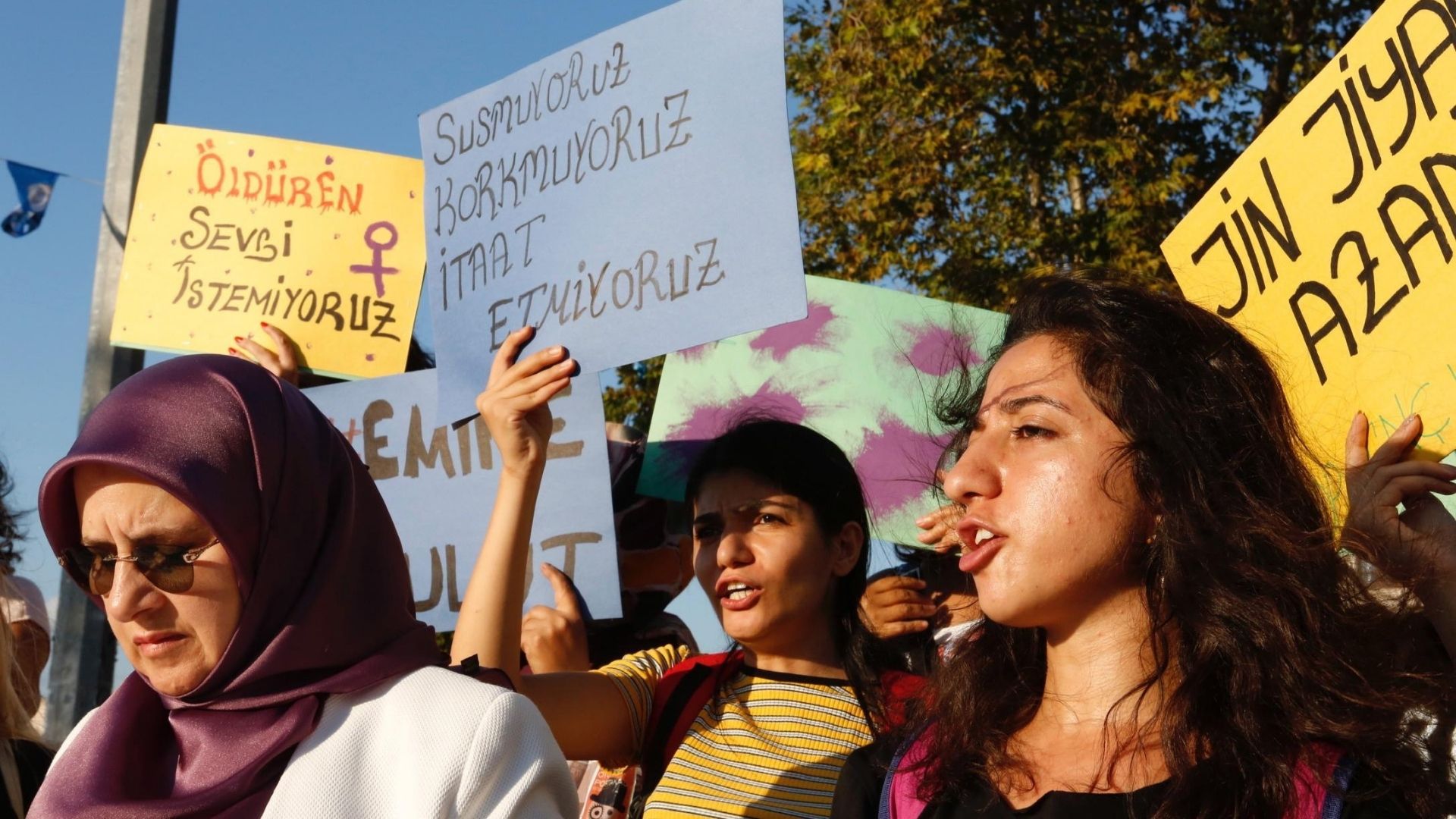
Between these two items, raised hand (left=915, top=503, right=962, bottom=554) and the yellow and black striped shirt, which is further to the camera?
raised hand (left=915, top=503, right=962, bottom=554)

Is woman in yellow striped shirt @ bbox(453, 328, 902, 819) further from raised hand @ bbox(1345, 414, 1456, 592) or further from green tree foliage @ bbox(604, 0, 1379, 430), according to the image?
green tree foliage @ bbox(604, 0, 1379, 430)

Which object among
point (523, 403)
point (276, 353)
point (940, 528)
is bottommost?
point (940, 528)

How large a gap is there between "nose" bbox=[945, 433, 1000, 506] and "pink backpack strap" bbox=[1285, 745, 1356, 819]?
21.7 inches

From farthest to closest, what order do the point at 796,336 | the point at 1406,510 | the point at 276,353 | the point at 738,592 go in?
the point at 276,353 → the point at 796,336 → the point at 738,592 → the point at 1406,510

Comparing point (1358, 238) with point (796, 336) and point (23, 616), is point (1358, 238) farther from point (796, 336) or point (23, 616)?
point (23, 616)

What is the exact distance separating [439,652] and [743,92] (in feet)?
4.45

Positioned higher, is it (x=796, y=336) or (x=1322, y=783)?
(x=796, y=336)

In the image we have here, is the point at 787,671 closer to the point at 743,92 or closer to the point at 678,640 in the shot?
the point at 678,640

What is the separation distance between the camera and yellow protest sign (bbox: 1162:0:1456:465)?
8.57 ft

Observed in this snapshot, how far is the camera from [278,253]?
4527 mm

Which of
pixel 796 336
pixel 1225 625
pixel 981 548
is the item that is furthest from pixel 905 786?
pixel 796 336

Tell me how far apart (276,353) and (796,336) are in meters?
1.42

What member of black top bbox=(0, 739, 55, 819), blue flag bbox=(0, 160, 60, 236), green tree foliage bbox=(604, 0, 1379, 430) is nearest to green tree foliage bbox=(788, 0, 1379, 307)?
green tree foliage bbox=(604, 0, 1379, 430)

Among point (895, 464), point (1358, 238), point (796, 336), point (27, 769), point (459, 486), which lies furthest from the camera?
point (796, 336)
